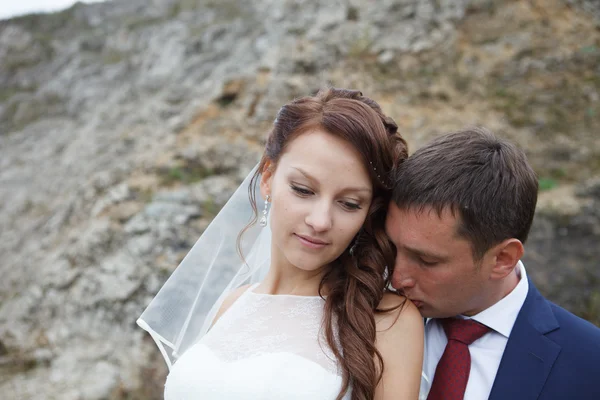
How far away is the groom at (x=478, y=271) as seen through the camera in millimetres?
2330

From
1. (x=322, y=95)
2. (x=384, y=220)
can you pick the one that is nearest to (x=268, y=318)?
(x=384, y=220)

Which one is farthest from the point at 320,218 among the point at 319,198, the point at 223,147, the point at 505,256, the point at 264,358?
the point at 223,147

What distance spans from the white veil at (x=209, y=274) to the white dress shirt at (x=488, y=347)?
4.05ft

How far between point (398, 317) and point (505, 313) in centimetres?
61

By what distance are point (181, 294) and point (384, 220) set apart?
1.53 metres

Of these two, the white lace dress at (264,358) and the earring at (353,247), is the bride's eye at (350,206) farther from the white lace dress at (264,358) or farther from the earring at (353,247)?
the white lace dress at (264,358)

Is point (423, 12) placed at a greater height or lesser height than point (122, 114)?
greater

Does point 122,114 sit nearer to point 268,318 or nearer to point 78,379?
point 78,379

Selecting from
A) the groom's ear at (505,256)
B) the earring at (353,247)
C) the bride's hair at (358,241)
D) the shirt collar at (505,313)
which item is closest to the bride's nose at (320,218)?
the bride's hair at (358,241)

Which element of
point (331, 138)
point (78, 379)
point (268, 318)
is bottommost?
point (78, 379)

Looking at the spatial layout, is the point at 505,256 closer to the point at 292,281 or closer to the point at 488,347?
the point at 488,347

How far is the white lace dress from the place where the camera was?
2211mm

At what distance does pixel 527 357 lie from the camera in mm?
2314

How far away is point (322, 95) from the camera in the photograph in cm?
256
